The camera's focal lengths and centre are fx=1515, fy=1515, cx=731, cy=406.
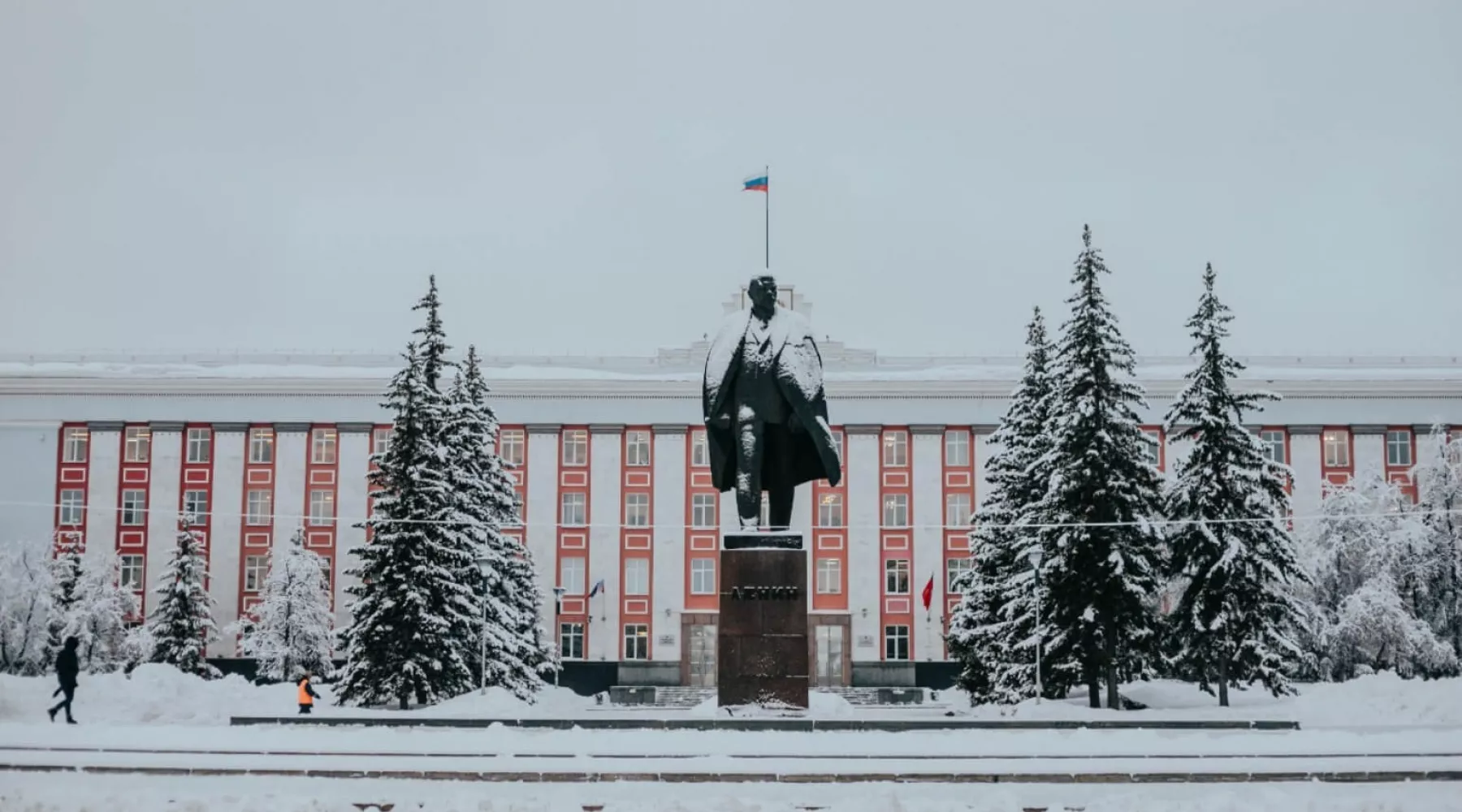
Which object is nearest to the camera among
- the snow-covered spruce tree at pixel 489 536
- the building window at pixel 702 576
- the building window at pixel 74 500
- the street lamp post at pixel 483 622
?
the street lamp post at pixel 483 622

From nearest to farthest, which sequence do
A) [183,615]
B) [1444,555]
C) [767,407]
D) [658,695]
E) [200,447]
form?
[767,407] < [1444,555] < [183,615] < [658,695] < [200,447]

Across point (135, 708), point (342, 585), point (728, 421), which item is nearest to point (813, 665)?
point (342, 585)

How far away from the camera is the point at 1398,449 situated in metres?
57.4

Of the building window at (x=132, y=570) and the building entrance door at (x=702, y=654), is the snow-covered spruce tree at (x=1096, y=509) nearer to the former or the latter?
the building entrance door at (x=702, y=654)

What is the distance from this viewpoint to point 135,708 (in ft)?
102

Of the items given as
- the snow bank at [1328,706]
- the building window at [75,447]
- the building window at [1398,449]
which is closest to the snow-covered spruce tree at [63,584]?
the building window at [75,447]

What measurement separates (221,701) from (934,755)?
994 inches

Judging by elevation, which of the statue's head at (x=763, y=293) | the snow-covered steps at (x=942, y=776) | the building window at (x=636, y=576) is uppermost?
the statue's head at (x=763, y=293)

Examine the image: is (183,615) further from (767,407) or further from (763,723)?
(763,723)

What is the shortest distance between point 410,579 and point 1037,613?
13.6 m

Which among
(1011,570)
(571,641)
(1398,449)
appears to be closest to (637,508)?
(571,641)

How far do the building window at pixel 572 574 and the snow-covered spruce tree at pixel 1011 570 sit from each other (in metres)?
22.7

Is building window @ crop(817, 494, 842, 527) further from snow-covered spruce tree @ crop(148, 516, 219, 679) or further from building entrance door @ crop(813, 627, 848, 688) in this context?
snow-covered spruce tree @ crop(148, 516, 219, 679)

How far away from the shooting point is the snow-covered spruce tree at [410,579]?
33.3 meters
